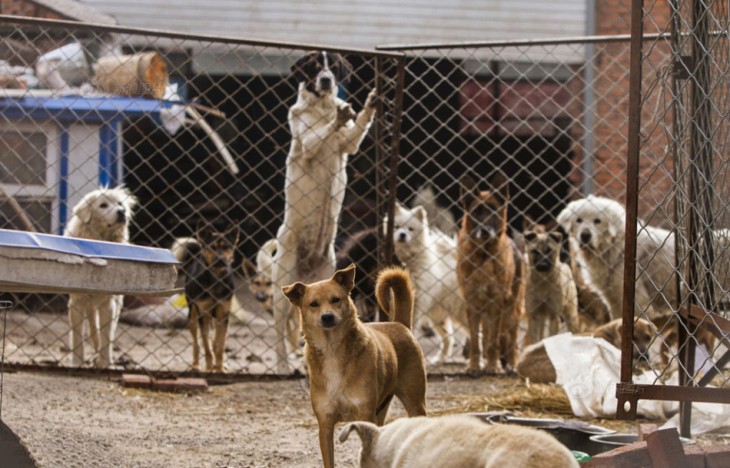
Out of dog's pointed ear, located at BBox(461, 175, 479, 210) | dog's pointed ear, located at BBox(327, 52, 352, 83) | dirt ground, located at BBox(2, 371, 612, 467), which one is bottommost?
dirt ground, located at BBox(2, 371, 612, 467)

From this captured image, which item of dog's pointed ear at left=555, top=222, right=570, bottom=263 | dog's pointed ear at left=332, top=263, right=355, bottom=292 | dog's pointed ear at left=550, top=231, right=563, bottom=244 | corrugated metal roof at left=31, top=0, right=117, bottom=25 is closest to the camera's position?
dog's pointed ear at left=332, top=263, right=355, bottom=292

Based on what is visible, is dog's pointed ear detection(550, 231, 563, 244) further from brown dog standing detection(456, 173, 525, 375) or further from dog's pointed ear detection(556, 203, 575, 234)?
brown dog standing detection(456, 173, 525, 375)

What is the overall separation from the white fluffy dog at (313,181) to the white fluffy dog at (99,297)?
1.08 meters

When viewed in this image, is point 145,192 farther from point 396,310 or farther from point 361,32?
point 396,310

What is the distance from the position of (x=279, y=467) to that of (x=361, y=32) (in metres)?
8.73

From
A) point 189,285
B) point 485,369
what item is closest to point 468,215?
point 485,369

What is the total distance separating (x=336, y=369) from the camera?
11.8 feet

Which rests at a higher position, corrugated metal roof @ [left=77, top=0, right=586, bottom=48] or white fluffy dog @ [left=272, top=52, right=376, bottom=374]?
corrugated metal roof @ [left=77, top=0, right=586, bottom=48]

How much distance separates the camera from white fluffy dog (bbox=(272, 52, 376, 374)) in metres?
7.05

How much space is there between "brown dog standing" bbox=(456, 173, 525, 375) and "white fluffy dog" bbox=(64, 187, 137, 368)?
241cm

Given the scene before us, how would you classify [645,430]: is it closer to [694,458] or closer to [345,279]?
[694,458]

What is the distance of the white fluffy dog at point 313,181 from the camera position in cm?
705

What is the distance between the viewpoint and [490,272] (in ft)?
24.4

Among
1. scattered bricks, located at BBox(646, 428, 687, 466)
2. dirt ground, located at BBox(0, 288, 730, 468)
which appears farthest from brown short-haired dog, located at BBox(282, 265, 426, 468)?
scattered bricks, located at BBox(646, 428, 687, 466)
